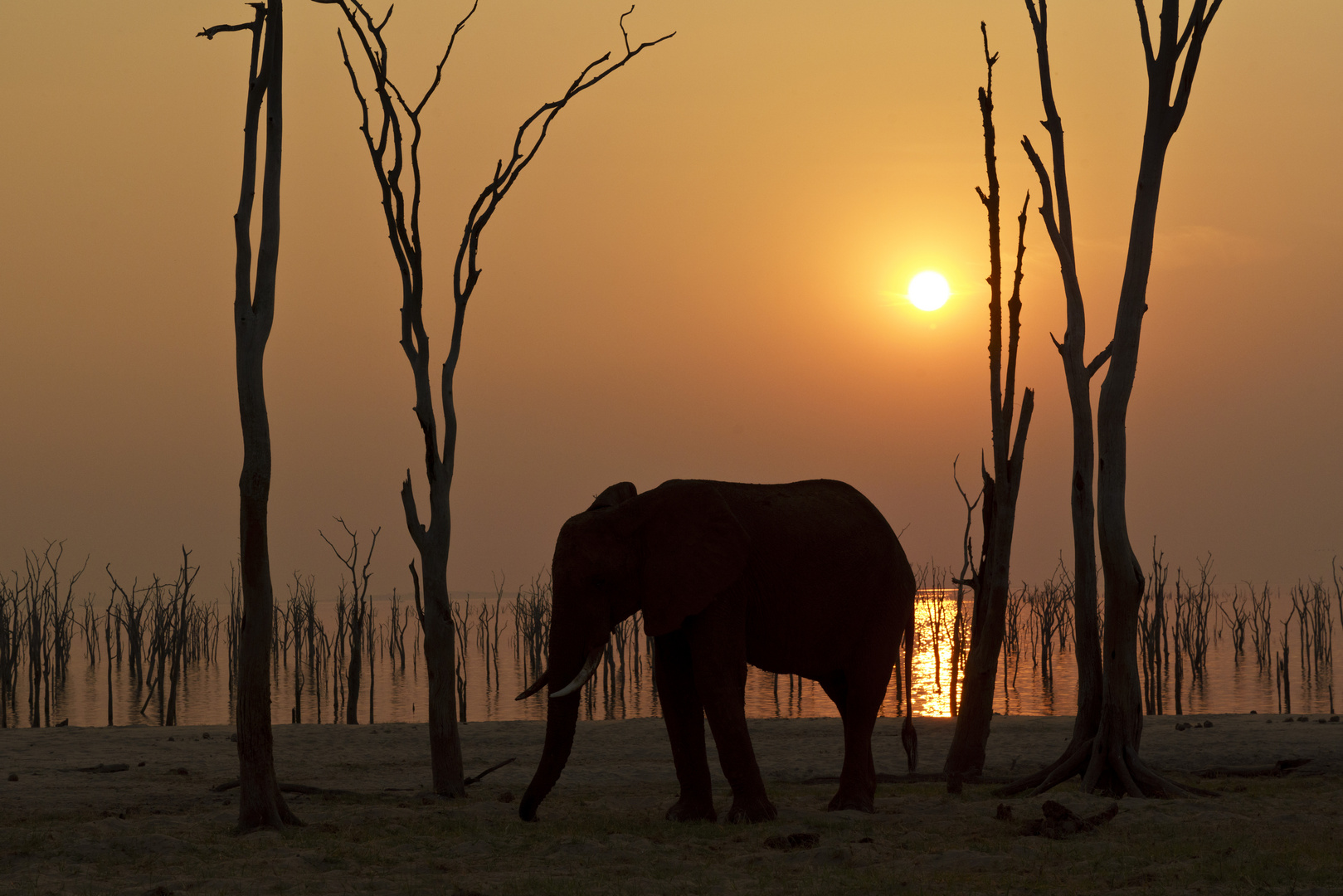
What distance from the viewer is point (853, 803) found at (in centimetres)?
865

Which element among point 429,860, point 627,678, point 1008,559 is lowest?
point 627,678

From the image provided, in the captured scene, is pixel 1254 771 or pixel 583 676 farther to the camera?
pixel 1254 771

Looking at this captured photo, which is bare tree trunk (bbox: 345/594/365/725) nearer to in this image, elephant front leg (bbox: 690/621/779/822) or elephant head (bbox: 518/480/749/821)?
elephant head (bbox: 518/480/749/821)

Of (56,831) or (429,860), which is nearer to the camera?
(429,860)

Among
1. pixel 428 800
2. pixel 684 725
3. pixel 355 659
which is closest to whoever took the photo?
pixel 684 725

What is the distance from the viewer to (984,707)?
1055 cm

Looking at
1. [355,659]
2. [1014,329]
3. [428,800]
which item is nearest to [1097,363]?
[1014,329]

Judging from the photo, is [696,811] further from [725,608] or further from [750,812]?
[725,608]

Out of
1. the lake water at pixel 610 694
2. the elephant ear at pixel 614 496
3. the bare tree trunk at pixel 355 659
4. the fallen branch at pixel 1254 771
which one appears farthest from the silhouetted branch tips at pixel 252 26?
the lake water at pixel 610 694

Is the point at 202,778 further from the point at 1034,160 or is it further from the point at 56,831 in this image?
the point at 1034,160

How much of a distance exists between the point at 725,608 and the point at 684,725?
99 cm

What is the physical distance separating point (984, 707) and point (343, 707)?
28.5 meters

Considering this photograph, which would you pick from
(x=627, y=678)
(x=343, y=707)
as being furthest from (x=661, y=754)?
(x=627, y=678)

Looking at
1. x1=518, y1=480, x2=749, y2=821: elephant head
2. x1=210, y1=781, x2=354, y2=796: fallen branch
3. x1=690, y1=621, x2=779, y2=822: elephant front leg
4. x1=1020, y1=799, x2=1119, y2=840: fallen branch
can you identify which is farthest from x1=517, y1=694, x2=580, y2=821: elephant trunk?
x1=1020, y1=799, x2=1119, y2=840: fallen branch
